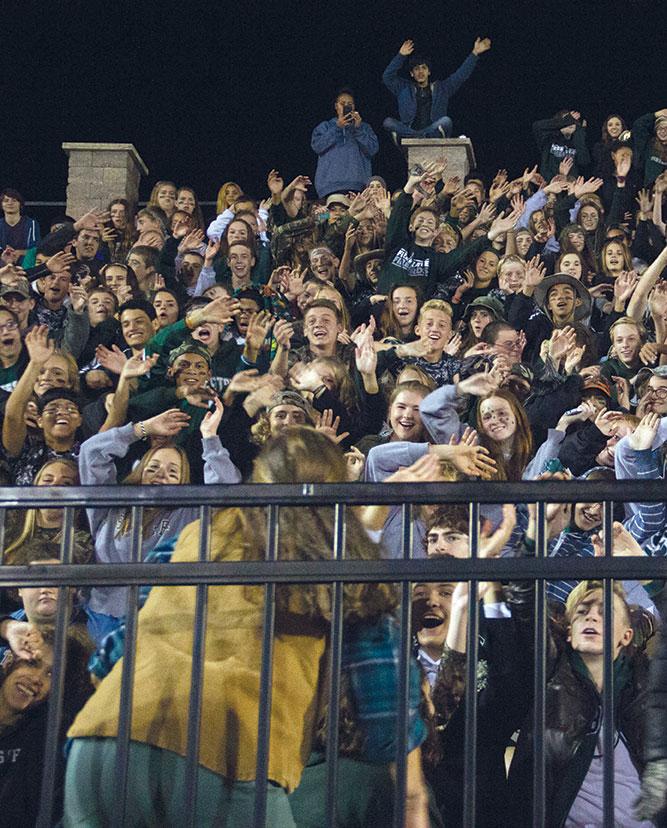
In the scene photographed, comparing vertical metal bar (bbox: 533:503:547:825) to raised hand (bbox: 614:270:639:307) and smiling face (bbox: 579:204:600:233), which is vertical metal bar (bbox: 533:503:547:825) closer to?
raised hand (bbox: 614:270:639:307)

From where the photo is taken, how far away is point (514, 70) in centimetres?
1919

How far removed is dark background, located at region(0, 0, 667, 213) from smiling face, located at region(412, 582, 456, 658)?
14430 millimetres

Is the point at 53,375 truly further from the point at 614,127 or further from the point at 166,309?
the point at 614,127

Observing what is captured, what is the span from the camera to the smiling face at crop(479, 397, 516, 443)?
21.9 feet

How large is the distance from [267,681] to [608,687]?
61 cm

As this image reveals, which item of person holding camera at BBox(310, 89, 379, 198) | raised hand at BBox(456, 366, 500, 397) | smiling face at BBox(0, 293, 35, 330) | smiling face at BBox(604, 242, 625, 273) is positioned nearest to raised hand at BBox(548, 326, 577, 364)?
raised hand at BBox(456, 366, 500, 397)

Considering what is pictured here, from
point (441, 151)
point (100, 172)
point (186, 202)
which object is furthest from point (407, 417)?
point (100, 172)

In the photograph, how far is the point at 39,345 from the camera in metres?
7.73

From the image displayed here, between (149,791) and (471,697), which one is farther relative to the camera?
(149,791)

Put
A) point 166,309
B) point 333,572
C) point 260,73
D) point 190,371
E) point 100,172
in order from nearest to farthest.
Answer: point 333,572 < point 190,371 < point 166,309 < point 100,172 < point 260,73

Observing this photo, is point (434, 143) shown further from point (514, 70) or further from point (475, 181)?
point (514, 70)

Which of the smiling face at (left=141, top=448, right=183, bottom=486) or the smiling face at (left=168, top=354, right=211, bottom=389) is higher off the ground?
the smiling face at (left=168, top=354, right=211, bottom=389)

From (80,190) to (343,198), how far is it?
12.1ft

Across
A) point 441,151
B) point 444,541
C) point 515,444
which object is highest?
point 441,151
